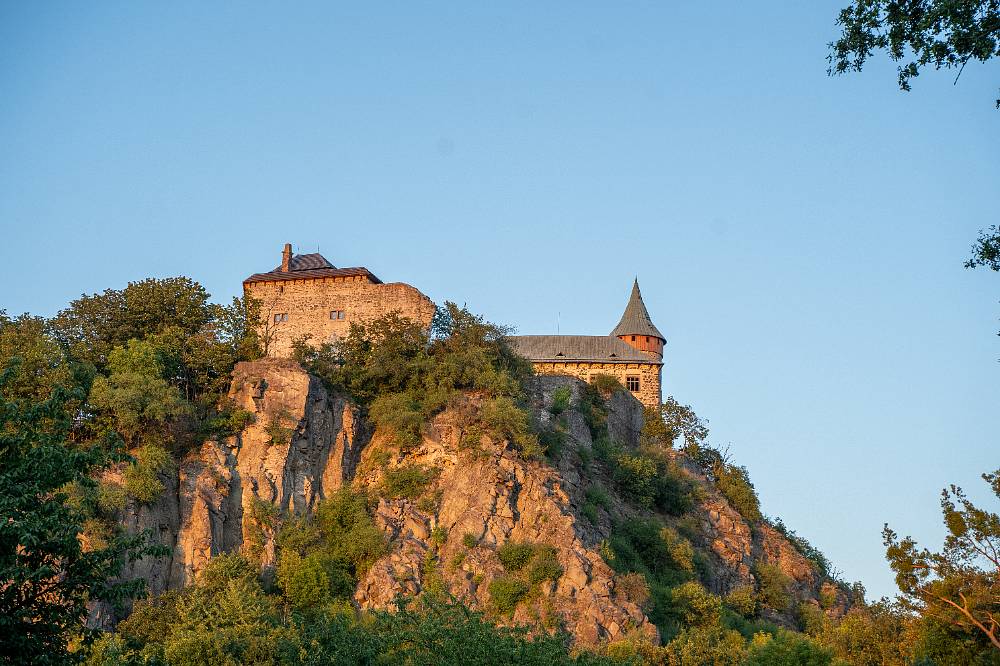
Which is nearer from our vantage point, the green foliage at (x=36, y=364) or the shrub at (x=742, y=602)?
the green foliage at (x=36, y=364)

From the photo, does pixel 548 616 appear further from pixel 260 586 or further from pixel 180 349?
pixel 180 349

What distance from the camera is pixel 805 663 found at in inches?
1405

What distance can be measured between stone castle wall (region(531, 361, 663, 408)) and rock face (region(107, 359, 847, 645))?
14822 millimetres

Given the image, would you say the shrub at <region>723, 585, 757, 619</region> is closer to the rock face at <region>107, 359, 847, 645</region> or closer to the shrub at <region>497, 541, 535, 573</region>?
the rock face at <region>107, 359, 847, 645</region>

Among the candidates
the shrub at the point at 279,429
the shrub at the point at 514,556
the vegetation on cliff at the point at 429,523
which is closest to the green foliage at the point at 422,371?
the vegetation on cliff at the point at 429,523

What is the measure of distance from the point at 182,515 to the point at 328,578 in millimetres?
5914

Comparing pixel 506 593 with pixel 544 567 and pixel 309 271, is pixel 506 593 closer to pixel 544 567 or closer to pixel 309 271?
pixel 544 567

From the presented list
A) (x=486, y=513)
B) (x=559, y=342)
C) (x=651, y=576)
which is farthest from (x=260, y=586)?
(x=559, y=342)

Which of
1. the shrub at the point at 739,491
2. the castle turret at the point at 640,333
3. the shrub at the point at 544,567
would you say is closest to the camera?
the shrub at the point at 544,567

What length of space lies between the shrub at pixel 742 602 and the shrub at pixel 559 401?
11151 mm

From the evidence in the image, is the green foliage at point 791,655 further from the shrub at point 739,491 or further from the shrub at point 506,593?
the shrub at point 739,491

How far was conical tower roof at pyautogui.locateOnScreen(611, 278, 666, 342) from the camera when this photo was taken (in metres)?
69.8

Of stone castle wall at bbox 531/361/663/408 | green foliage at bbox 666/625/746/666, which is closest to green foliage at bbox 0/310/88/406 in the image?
green foliage at bbox 666/625/746/666

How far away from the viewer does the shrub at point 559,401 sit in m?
53.9
